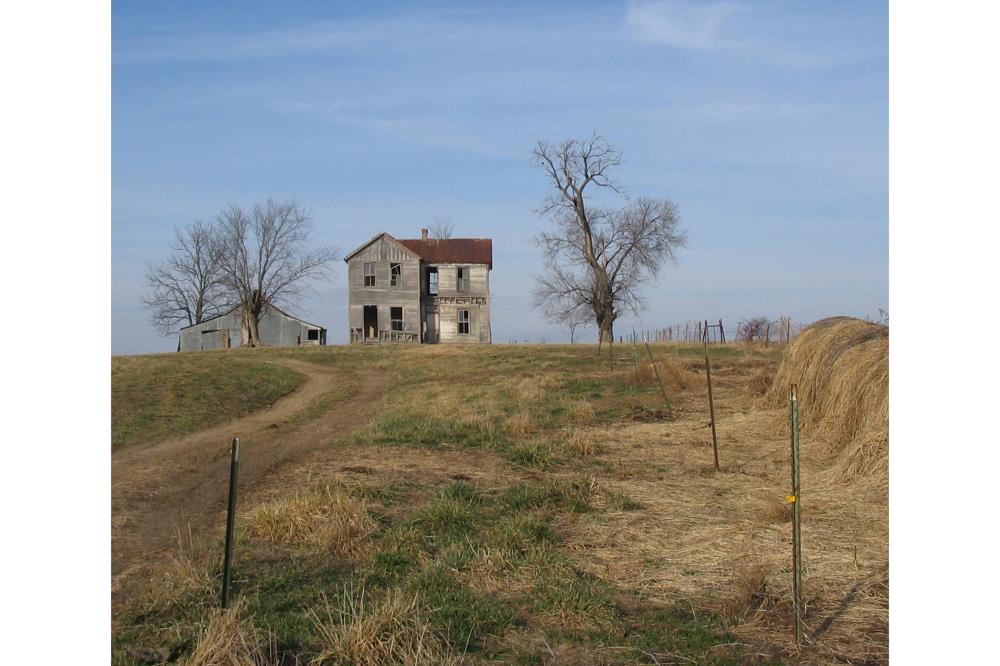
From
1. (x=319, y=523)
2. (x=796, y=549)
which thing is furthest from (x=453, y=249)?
(x=796, y=549)

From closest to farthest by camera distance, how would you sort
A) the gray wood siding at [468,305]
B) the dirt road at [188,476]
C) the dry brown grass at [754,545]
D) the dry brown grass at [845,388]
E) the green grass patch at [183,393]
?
the dry brown grass at [754,545] → the dirt road at [188,476] → the dry brown grass at [845,388] → the green grass patch at [183,393] → the gray wood siding at [468,305]

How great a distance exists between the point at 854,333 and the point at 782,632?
28.7 feet

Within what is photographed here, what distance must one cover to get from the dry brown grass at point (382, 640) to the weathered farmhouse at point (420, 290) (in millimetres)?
38797

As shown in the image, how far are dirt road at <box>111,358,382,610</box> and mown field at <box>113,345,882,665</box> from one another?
0.25 metres

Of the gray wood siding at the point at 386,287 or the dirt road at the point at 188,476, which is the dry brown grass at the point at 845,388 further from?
the gray wood siding at the point at 386,287

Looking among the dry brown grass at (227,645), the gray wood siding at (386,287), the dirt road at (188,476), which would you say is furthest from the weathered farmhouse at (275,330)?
the dry brown grass at (227,645)

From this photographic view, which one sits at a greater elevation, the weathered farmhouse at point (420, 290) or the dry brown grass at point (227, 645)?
the weathered farmhouse at point (420, 290)

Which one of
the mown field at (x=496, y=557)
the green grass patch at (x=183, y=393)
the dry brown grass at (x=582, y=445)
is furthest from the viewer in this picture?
the green grass patch at (x=183, y=393)

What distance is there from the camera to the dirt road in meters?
6.97

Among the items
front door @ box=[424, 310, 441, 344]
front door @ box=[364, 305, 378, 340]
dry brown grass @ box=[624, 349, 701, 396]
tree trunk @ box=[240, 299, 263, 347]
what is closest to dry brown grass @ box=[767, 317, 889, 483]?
dry brown grass @ box=[624, 349, 701, 396]

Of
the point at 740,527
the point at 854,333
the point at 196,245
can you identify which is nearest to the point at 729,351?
the point at 854,333

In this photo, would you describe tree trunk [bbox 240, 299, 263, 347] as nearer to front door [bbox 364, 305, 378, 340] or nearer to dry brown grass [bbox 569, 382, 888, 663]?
front door [bbox 364, 305, 378, 340]

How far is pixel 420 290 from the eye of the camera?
4434 cm

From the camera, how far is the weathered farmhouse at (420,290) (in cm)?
4391
